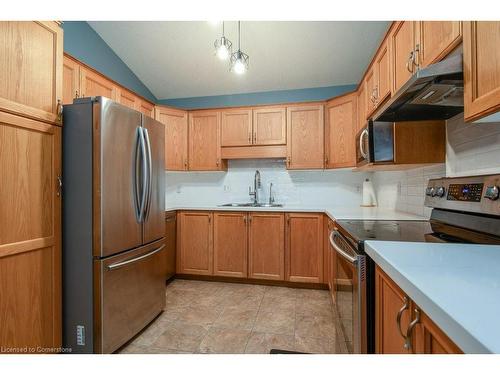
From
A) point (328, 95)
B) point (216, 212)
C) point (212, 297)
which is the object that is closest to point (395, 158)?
point (328, 95)

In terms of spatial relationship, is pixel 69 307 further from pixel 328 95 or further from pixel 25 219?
pixel 328 95

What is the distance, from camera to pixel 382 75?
1.88m

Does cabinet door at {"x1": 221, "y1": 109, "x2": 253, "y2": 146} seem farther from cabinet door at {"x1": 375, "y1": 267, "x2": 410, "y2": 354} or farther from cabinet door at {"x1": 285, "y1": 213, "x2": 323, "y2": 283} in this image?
cabinet door at {"x1": 375, "y1": 267, "x2": 410, "y2": 354}

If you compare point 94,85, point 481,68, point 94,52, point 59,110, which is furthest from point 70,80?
point 481,68

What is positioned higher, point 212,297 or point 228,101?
point 228,101

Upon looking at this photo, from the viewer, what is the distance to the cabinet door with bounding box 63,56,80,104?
2006 mm

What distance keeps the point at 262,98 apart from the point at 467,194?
8.76 ft

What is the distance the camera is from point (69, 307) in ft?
4.99

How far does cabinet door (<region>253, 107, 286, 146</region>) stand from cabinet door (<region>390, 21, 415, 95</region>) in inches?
57.8

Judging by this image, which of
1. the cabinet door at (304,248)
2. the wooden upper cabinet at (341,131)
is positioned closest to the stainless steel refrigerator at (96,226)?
the cabinet door at (304,248)

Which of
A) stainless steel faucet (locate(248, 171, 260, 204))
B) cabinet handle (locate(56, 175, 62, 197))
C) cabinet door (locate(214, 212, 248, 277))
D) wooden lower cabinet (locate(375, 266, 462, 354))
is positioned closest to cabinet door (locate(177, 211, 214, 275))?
cabinet door (locate(214, 212, 248, 277))

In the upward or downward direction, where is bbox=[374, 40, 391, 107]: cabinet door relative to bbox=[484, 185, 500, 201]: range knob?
upward

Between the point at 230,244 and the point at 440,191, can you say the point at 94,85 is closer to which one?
the point at 230,244
